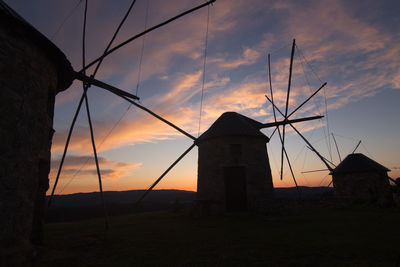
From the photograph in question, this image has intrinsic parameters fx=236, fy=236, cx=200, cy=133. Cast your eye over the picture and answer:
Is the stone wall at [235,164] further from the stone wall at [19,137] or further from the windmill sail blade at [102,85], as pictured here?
the stone wall at [19,137]

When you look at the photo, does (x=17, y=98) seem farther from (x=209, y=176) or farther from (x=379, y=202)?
(x=209, y=176)

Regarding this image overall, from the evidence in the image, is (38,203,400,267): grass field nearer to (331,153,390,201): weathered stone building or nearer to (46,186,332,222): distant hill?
(46,186,332,222): distant hill

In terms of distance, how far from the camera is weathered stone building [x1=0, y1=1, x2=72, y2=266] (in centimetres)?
483

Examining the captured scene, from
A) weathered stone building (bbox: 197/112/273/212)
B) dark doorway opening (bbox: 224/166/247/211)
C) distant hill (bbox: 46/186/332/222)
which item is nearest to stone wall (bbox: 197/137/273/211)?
weathered stone building (bbox: 197/112/273/212)

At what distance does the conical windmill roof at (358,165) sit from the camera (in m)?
21.9

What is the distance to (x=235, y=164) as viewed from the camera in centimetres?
1433

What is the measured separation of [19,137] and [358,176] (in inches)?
1012

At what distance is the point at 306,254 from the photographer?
17.9 ft

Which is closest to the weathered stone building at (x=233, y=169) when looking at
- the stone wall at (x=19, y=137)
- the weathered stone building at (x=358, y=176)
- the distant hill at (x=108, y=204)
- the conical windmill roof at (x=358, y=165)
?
the distant hill at (x=108, y=204)

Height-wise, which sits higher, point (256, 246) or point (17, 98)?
point (17, 98)

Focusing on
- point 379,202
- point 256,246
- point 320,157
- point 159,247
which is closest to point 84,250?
point 159,247

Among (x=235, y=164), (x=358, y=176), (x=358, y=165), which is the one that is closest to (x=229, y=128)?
(x=235, y=164)

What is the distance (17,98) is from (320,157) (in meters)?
20.0

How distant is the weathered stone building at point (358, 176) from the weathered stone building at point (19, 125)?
75.3 feet
